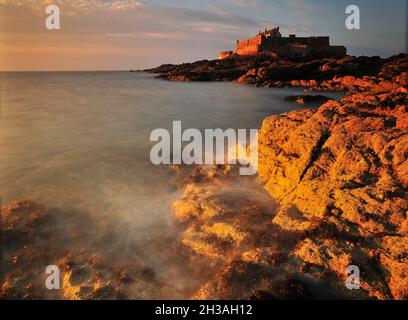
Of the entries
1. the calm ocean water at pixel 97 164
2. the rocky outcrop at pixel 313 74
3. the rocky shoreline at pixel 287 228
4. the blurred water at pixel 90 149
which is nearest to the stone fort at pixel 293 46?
the rocky outcrop at pixel 313 74

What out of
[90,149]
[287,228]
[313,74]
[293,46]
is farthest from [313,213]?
[293,46]

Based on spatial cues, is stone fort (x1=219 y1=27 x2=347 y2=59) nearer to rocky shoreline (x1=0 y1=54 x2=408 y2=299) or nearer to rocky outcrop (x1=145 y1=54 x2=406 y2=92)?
rocky outcrop (x1=145 y1=54 x2=406 y2=92)

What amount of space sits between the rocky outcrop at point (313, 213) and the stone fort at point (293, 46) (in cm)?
8266

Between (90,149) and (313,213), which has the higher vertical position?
(90,149)

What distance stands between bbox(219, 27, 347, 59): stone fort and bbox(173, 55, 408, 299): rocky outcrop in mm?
82657

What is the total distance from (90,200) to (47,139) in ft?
35.8

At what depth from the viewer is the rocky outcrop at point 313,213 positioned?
6664mm

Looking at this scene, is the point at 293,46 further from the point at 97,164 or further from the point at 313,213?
the point at 313,213

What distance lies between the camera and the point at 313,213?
8.45m

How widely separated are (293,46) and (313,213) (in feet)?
298

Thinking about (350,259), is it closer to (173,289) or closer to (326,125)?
(173,289)

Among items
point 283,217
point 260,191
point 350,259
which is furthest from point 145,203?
point 350,259
